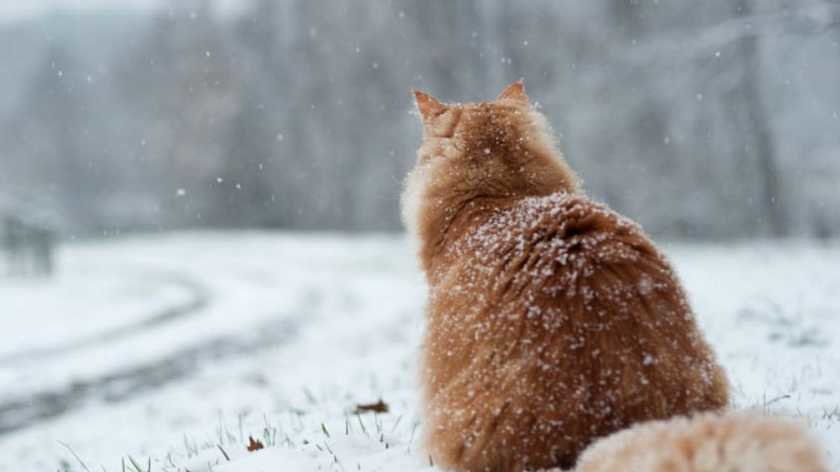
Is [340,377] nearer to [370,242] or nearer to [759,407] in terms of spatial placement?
[759,407]

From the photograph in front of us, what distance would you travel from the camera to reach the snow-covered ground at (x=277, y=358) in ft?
14.2

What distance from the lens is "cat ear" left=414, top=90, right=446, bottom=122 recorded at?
4219 mm

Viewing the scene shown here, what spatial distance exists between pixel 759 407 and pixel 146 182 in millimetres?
56926

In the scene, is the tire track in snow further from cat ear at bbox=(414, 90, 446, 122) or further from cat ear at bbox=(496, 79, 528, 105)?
cat ear at bbox=(496, 79, 528, 105)

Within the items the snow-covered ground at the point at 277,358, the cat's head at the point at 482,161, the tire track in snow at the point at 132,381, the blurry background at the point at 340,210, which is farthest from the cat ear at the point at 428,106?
the tire track in snow at the point at 132,381

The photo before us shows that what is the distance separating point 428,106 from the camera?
167 inches

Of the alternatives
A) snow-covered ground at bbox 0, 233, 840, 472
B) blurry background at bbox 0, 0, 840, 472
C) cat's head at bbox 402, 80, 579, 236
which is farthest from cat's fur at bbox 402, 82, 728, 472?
blurry background at bbox 0, 0, 840, 472

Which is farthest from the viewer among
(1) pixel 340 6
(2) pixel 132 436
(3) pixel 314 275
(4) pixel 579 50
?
(1) pixel 340 6

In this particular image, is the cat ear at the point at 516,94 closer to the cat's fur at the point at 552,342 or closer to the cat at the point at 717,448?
the cat's fur at the point at 552,342

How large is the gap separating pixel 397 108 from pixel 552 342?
27962 mm

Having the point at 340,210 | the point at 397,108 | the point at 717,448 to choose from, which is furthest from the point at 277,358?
the point at 340,210

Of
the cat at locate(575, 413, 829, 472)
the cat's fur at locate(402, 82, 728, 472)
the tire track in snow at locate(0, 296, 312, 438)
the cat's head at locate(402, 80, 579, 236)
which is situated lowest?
the cat at locate(575, 413, 829, 472)

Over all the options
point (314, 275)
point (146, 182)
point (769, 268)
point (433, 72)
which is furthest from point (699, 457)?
point (146, 182)

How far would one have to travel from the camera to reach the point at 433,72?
26172 mm
